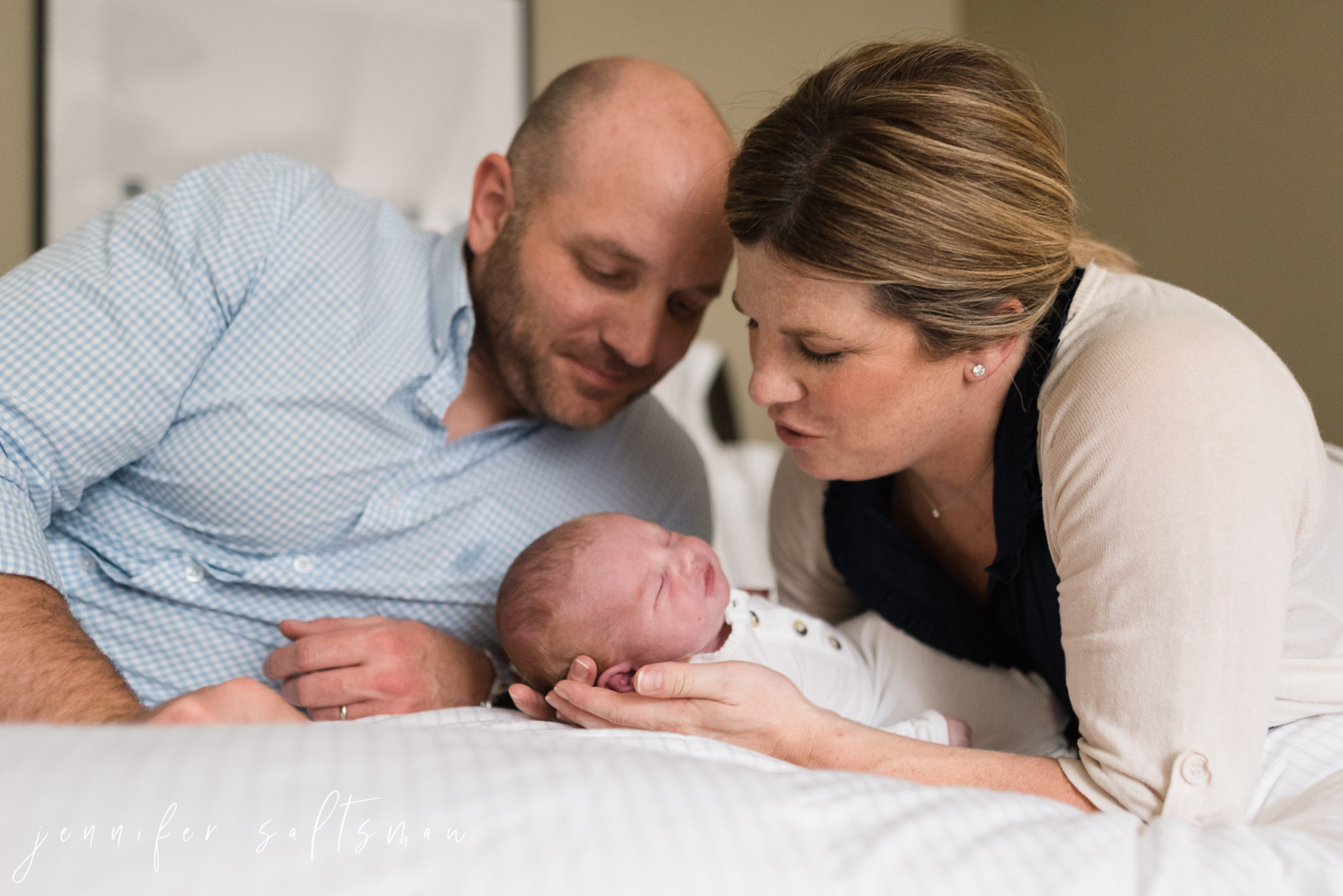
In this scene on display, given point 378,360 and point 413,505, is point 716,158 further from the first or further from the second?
point 413,505

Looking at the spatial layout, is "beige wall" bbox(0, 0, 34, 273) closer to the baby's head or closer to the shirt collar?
the shirt collar

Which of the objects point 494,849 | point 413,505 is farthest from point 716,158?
point 494,849

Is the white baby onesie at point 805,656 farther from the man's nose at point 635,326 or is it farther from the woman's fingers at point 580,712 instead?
the man's nose at point 635,326

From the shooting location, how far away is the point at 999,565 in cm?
136

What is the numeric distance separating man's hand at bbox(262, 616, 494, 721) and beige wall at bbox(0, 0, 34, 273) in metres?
2.05

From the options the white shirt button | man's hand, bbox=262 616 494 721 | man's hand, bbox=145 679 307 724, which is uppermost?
the white shirt button

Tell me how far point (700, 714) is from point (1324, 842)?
1.95 ft

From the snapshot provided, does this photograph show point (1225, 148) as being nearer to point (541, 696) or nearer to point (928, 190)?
point (928, 190)

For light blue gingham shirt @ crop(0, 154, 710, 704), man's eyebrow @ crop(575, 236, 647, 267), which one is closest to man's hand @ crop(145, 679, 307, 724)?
light blue gingham shirt @ crop(0, 154, 710, 704)

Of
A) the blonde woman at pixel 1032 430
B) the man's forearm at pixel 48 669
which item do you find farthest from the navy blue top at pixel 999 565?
the man's forearm at pixel 48 669

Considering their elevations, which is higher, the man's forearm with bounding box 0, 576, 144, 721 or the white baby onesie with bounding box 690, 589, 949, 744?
the man's forearm with bounding box 0, 576, 144, 721

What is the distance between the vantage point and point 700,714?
1.10 metres

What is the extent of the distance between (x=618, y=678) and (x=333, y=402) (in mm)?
623

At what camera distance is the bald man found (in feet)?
4.34
